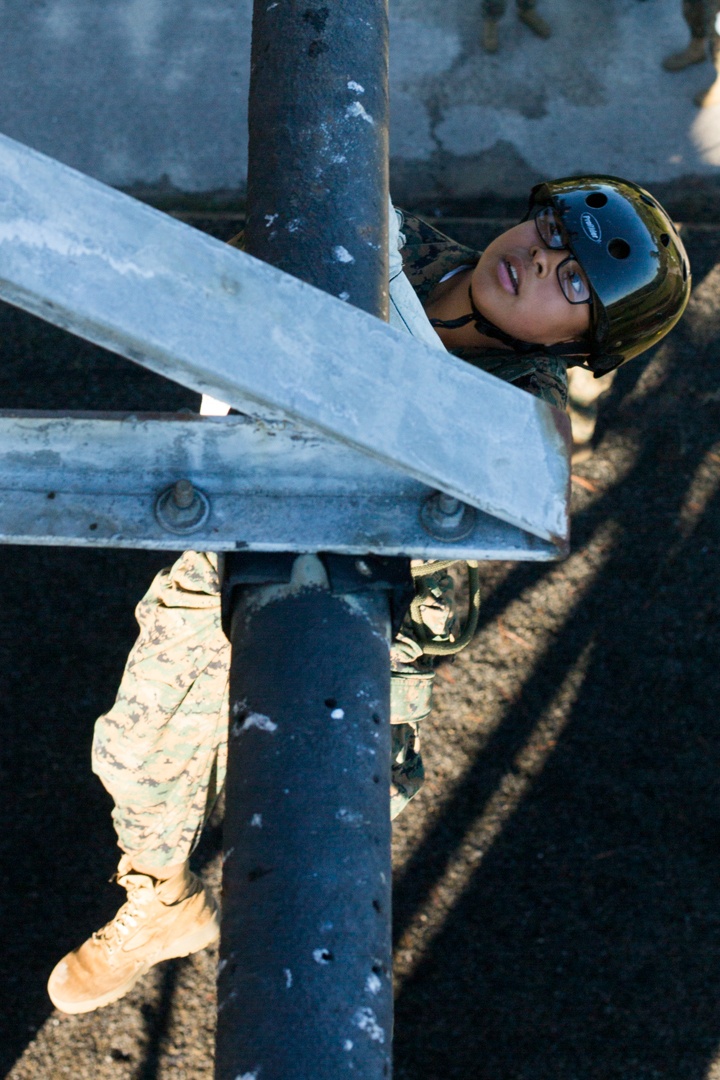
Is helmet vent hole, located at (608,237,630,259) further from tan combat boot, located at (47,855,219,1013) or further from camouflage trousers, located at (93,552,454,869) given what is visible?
tan combat boot, located at (47,855,219,1013)

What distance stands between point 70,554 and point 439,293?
202 centimetres

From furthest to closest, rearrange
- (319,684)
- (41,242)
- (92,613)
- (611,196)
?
1. (92,613)
2. (611,196)
3. (319,684)
4. (41,242)

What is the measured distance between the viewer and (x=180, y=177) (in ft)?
17.1

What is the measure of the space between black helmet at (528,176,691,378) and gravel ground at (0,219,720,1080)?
60.0 inches

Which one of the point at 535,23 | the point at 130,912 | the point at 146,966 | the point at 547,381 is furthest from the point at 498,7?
the point at 146,966

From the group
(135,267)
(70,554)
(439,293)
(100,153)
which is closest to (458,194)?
(100,153)

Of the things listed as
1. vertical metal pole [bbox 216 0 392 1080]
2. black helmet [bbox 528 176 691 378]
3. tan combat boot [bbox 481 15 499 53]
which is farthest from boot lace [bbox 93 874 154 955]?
tan combat boot [bbox 481 15 499 53]

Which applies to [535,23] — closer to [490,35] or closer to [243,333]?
[490,35]

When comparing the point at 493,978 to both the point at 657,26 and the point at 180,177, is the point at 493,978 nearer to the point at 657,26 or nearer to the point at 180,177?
the point at 180,177

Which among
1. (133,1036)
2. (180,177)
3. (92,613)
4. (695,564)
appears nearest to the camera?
(133,1036)

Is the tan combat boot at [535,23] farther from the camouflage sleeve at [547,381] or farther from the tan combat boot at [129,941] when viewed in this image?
the tan combat boot at [129,941]

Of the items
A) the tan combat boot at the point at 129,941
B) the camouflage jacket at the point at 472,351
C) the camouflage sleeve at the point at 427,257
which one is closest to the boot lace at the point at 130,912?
the tan combat boot at the point at 129,941

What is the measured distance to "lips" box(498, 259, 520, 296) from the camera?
3.08 metres

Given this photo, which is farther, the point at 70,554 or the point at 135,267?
the point at 70,554
